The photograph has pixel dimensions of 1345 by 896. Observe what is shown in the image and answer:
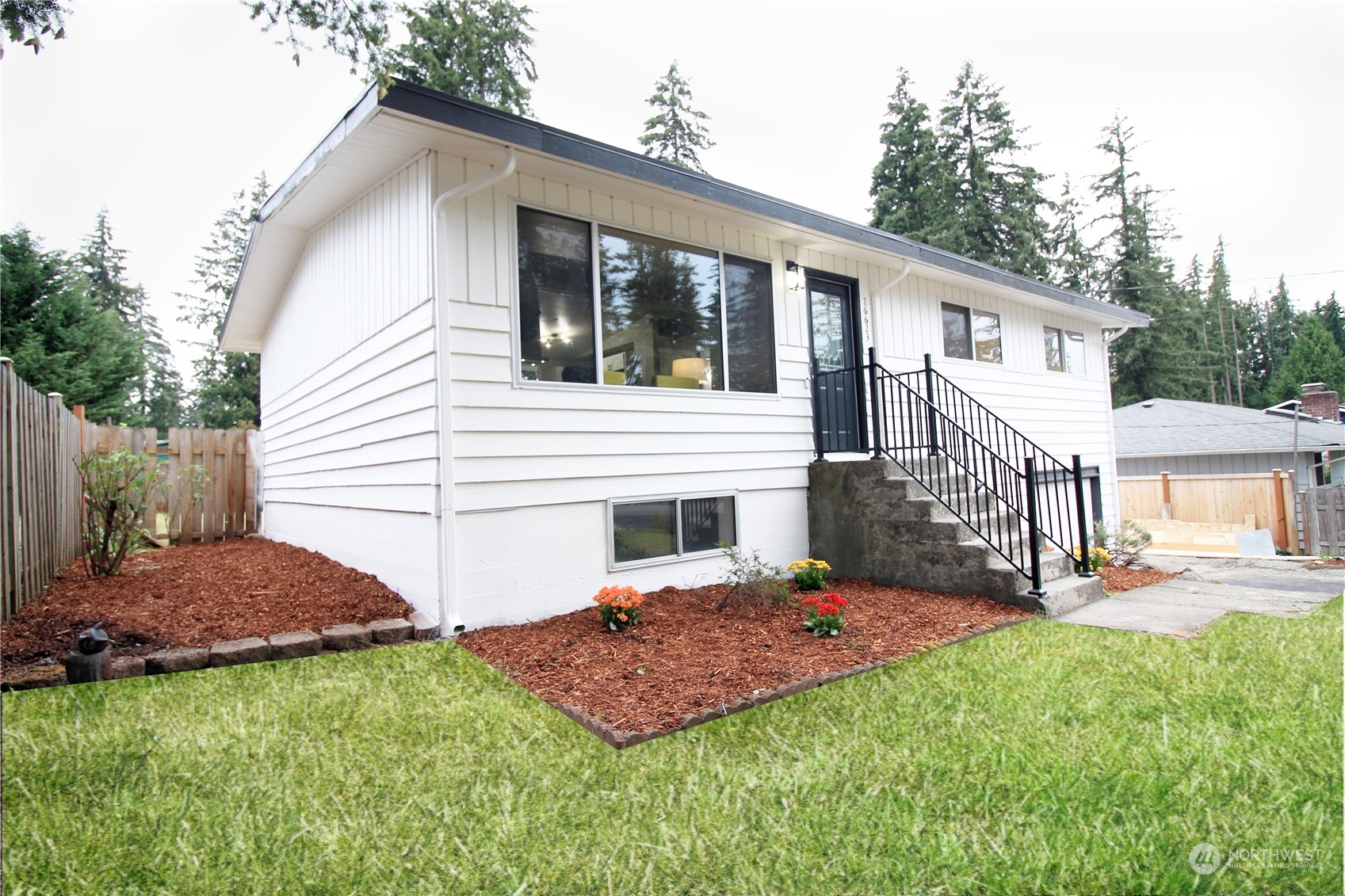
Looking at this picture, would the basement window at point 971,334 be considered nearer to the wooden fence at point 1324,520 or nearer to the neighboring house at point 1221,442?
the wooden fence at point 1324,520

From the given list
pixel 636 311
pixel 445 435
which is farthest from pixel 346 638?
pixel 636 311

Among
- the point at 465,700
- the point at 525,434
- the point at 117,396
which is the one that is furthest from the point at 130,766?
the point at 117,396

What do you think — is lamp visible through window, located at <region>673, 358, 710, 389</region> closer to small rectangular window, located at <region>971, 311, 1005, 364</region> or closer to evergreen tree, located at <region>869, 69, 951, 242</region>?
small rectangular window, located at <region>971, 311, 1005, 364</region>

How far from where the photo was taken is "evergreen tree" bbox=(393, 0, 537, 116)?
1588cm

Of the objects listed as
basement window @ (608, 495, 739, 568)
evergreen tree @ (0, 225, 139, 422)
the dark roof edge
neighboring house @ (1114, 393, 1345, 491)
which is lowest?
basement window @ (608, 495, 739, 568)

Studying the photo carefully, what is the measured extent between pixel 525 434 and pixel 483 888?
3.12 metres

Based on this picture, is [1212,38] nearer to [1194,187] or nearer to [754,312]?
[754,312]

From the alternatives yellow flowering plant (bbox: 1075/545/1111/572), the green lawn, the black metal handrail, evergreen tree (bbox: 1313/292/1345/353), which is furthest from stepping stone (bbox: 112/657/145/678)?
evergreen tree (bbox: 1313/292/1345/353)

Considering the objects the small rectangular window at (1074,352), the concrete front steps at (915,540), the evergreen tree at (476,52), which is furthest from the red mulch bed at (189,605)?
the evergreen tree at (476,52)

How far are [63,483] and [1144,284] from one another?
26.1 metres

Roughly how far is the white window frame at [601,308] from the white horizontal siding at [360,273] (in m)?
0.58

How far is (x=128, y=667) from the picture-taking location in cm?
336

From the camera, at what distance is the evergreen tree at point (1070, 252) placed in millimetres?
21953

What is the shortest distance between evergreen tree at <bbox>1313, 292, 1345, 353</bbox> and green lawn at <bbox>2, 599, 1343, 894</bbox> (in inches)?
260
